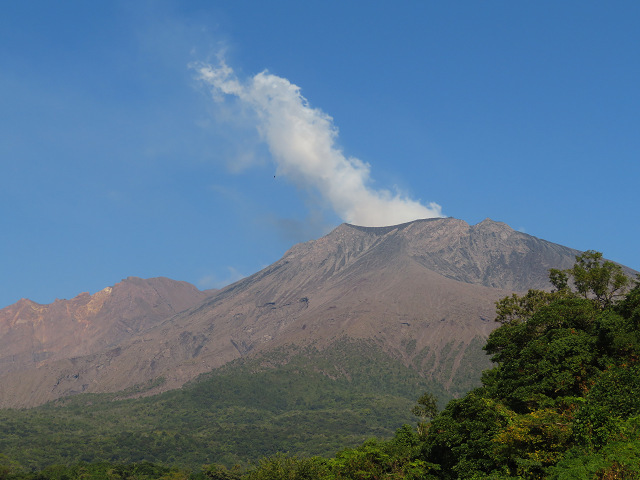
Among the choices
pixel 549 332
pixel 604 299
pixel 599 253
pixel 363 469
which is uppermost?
pixel 599 253

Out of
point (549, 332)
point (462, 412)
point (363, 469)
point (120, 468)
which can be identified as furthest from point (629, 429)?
point (120, 468)

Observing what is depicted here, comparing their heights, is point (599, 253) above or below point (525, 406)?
above

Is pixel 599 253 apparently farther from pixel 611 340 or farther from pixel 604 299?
pixel 611 340

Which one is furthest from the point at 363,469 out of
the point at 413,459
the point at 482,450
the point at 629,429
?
the point at 629,429

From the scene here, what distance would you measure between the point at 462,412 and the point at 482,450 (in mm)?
6282

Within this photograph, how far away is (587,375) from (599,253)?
33199mm

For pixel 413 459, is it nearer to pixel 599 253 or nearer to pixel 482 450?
pixel 482 450

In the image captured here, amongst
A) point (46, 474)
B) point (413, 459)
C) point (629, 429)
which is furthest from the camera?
point (46, 474)

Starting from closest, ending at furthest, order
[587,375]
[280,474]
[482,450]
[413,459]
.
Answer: [482,450]
[587,375]
[413,459]
[280,474]

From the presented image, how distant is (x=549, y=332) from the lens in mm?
49688

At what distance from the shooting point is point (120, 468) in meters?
133

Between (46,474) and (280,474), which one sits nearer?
(280,474)

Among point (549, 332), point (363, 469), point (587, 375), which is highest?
point (549, 332)

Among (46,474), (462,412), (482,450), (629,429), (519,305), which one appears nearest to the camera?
(629,429)
